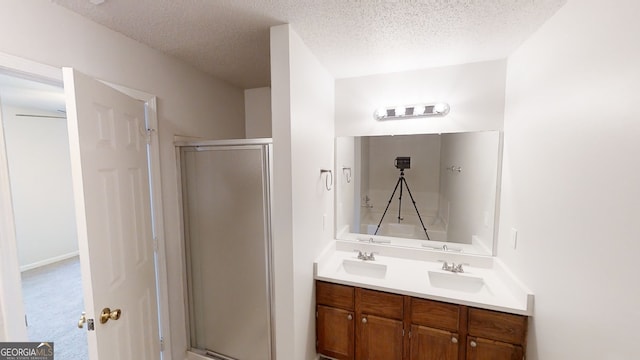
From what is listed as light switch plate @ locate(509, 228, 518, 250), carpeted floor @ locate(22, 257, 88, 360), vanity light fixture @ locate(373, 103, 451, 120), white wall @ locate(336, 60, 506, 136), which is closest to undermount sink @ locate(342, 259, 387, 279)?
light switch plate @ locate(509, 228, 518, 250)

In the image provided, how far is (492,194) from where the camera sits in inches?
76.1

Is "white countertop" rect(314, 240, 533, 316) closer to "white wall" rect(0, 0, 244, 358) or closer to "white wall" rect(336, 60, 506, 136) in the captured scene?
"white wall" rect(336, 60, 506, 136)

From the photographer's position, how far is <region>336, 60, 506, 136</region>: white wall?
75.9 inches

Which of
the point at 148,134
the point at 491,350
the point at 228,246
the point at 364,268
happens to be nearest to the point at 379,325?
the point at 364,268

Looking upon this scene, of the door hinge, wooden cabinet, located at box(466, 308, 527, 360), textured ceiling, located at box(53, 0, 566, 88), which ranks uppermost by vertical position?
textured ceiling, located at box(53, 0, 566, 88)

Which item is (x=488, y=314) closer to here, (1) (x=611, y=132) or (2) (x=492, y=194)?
(2) (x=492, y=194)

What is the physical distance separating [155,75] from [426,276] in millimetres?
2619

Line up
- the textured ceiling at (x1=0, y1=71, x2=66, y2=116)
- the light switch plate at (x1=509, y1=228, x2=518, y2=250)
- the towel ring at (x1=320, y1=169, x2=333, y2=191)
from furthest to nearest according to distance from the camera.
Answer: the textured ceiling at (x1=0, y1=71, x2=66, y2=116)
the towel ring at (x1=320, y1=169, x2=333, y2=191)
the light switch plate at (x1=509, y1=228, x2=518, y2=250)

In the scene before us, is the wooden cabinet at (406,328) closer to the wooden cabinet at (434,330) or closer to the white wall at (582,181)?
the wooden cabinet at (434,330)

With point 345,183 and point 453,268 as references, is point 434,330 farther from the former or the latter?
point 345,183

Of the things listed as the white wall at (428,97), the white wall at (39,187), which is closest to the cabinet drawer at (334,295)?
the white wall at (428,97)

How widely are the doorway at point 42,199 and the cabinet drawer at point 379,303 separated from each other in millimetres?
3204

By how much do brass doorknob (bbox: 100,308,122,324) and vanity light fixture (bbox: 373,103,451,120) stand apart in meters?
2.30

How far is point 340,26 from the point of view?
142 centimetres
